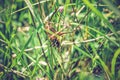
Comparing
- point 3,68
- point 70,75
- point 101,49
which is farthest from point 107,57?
point 3,68

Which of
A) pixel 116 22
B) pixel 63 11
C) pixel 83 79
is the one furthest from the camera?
pixel 116 22

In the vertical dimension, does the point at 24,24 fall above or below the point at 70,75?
above

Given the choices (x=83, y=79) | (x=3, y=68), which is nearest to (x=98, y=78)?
(x=83, y=79)

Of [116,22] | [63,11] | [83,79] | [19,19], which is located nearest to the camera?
[83,79]

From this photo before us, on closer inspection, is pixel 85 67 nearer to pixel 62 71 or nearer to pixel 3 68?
pixel 62 71

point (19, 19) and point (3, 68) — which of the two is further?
point (19, 19)

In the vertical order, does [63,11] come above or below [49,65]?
above

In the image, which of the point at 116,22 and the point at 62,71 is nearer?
the point at 62,71

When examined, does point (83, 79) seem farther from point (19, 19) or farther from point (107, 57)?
point (19, 19)

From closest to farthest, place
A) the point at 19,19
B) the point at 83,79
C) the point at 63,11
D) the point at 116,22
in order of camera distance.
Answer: the point at 83,79
the point at 63,11
the point at 116,22
the point at 19,19
